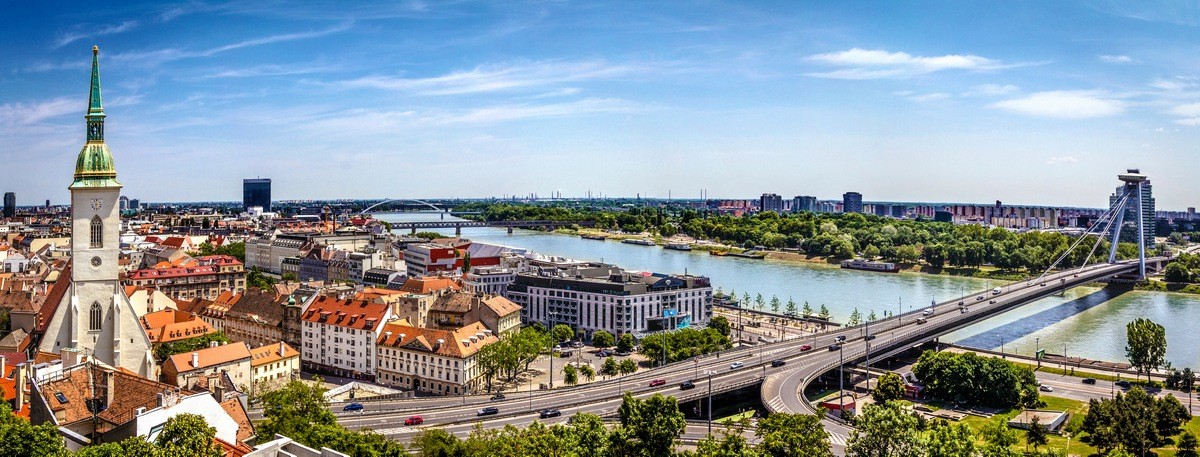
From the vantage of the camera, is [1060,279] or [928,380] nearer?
[928,380]

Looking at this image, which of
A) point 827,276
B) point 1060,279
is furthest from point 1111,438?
point 827,276

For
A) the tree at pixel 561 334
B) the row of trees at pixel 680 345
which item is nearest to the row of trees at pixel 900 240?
the row of trees at pixel 680 345

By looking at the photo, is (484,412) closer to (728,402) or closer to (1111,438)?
(728,402)

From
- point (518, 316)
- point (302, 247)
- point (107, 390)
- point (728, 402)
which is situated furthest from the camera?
point (302, 247)

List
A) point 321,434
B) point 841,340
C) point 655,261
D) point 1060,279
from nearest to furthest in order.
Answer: point 321,434 < point 841,340 < point 1060,279 < point 655,261

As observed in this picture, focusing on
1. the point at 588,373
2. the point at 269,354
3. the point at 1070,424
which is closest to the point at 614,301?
the point at 588,373

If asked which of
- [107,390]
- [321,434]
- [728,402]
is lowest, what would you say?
[728,402]

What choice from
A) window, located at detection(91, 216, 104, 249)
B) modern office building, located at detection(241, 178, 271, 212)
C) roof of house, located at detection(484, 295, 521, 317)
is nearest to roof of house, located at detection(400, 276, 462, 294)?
roof of house, located at detection(484, 295, 521, 317)
